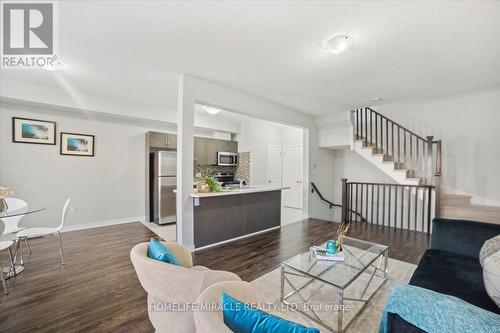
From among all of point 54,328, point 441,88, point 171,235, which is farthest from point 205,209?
point 441,88

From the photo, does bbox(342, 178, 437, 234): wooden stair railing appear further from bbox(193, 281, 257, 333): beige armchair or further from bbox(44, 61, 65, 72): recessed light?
bbox(44, 61, 65, 72): recessed light

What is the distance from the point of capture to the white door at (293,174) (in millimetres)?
6941

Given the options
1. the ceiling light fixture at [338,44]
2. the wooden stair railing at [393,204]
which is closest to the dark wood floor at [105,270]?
the wooden stair railing at [393,204]

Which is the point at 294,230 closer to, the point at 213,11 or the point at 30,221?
the point at 213,11

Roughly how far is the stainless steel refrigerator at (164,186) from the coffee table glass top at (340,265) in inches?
142

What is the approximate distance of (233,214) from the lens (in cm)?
384

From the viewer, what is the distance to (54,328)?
173cm

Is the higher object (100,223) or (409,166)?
(409,166)

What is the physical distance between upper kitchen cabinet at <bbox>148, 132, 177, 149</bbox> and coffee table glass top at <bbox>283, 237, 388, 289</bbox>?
4260 millimetres

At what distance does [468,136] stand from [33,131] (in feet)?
28.1

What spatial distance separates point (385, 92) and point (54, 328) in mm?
5576

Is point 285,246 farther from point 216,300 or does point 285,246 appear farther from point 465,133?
point 465,133

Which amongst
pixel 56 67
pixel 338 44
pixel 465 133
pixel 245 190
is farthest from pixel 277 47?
pixel 465 133

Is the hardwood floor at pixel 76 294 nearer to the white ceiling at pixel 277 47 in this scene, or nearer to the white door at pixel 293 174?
the white ceiling at pixel 277 47
